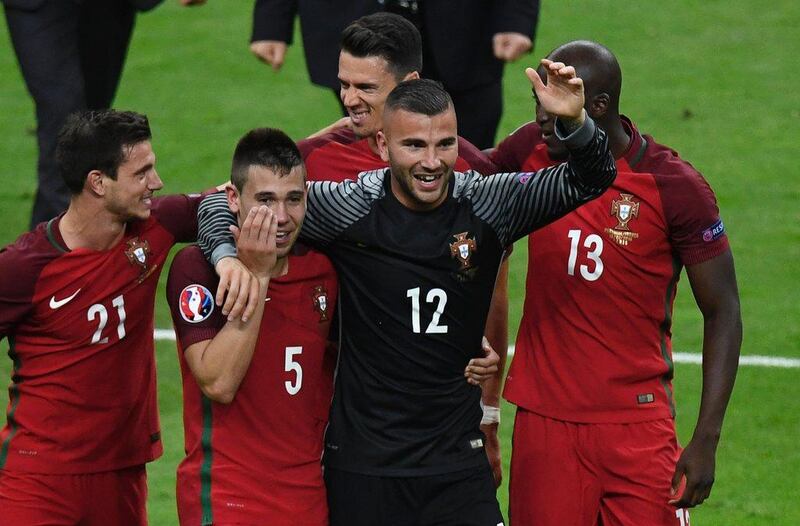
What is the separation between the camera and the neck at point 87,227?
6703 mm

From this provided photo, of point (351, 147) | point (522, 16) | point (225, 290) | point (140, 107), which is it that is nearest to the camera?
point (225, 290)

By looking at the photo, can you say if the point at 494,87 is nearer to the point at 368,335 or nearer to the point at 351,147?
the point at 351,147

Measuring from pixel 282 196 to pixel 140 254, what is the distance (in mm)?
891

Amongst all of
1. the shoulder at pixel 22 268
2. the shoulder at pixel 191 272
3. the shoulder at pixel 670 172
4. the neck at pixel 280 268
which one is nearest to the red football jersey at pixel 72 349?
the shoulder at pixel 22 268

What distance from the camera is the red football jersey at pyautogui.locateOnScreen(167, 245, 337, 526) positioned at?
20.2 ft

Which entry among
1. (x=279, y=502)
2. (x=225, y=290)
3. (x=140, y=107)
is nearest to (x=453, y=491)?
(x=279, y=502)

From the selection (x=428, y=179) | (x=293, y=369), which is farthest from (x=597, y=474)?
(x=428, y=179)

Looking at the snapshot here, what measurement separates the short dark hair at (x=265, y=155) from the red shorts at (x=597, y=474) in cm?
136

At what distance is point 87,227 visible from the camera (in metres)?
6.72

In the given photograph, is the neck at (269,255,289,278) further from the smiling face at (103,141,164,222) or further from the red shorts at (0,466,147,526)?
the red shorts at (0,466,147,526)

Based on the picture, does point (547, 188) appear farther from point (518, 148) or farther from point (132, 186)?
point (132, 186)

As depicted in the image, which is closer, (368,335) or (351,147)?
(368,335)

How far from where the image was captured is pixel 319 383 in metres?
6.31

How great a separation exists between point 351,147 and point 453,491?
5.01 ft
